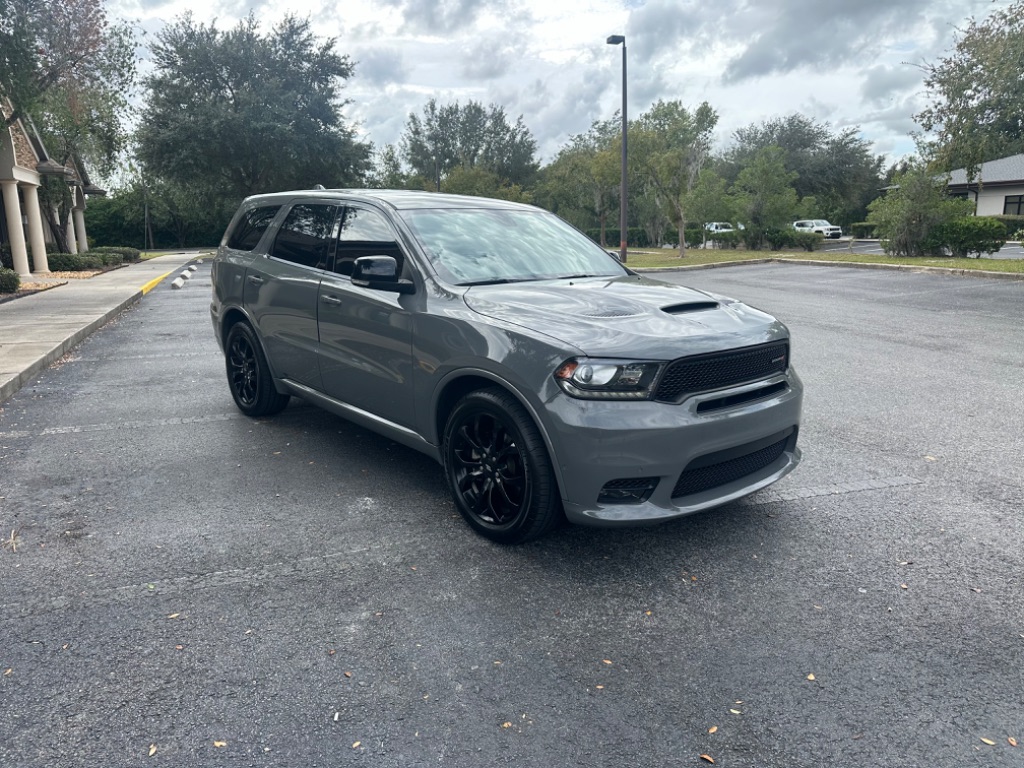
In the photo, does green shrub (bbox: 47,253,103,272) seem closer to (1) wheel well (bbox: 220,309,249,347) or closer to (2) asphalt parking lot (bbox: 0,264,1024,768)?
(1) wheel well (bbox: 220,309,249,347)

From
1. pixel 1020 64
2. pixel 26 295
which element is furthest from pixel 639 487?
pixel 1020 64

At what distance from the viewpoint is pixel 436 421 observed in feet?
14.1

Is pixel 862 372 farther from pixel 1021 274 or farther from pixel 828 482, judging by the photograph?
pixel 1021 274

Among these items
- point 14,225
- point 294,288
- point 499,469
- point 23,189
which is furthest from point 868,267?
point 23,189

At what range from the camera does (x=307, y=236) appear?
562 cm

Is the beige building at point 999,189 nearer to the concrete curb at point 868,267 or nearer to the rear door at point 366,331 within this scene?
the concrete curb at point 868,267

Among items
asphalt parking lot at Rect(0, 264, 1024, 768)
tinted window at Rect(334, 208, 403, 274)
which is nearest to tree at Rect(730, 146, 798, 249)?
asphalt parking lot at Rect(0, 264, 1024, 768)

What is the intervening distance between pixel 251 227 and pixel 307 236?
114 centimetres

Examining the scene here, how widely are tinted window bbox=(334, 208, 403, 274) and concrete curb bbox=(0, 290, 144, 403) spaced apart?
4.38 metres

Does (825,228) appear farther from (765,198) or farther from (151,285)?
(151,285)

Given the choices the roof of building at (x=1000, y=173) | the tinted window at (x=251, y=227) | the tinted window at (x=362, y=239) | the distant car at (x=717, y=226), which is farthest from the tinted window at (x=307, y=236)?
the roof of building at (x=1000, y=173)

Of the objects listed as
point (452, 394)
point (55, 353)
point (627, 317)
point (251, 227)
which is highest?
point (251, 227)

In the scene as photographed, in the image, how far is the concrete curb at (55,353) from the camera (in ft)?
24.9

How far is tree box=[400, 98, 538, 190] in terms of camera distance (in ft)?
247
